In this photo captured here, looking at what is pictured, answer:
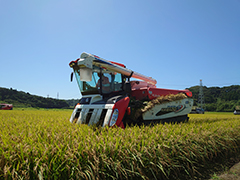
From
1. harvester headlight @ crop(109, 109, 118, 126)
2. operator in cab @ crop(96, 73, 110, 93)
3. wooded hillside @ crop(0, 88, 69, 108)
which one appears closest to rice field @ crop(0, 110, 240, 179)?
harvester headlight @ crop(109, 109, 118, 126)

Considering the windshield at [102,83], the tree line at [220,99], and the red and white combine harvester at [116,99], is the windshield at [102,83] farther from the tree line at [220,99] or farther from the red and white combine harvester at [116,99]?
the tree line at [220,99]

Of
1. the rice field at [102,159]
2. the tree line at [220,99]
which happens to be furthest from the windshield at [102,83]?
the tree line at [220,99]

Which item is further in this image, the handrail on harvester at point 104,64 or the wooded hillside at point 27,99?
the wooded hillside at point 27,99

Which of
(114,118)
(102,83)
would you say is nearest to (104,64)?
(102,83)

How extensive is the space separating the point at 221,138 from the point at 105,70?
12.6ft

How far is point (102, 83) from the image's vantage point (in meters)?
5.44

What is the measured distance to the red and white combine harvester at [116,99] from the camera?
4.64 meters

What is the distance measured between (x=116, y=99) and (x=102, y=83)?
0.99 m

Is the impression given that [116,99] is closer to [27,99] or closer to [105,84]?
[105,84]

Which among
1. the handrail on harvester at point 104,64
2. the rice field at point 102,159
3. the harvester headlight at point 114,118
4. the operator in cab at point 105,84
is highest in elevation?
the handrail on harvester at point 104,64

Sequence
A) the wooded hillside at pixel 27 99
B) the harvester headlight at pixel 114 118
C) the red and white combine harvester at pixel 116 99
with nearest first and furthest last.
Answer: the harvester headlight at pixel 114 118
the red and white combine harvester at pixel 116 99
the wooded hillside at pixel 27 99

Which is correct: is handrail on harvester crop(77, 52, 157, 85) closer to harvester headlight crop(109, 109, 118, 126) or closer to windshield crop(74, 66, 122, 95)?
windshield crop(74, 66, 122, 95)

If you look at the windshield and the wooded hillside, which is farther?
the wooded hillside

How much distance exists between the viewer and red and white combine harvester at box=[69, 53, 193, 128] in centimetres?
464
